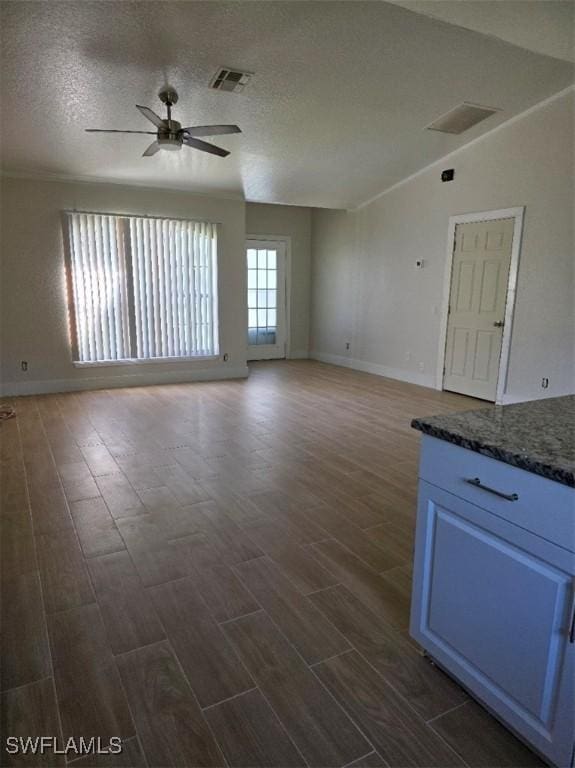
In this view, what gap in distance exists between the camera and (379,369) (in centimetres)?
747

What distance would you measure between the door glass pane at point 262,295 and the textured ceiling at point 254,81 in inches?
101

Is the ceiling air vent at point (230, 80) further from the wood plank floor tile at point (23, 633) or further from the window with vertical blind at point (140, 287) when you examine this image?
the wood plank floor tile at point (23, 633)

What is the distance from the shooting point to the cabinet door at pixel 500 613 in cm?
119

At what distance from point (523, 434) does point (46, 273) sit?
228 inches

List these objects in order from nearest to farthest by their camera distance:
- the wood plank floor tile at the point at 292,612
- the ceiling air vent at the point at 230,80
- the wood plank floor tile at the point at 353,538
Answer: the wood plank floor tile at the point at 292,612, the wood plank floor tile at the point at 353,538, the ceiling air vent at the point at 230,80

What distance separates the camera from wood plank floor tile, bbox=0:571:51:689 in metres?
1.62

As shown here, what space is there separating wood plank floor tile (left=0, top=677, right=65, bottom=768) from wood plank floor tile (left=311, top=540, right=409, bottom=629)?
122 centimetres

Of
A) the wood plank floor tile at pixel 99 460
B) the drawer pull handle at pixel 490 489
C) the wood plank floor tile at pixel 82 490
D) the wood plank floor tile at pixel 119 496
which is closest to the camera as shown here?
the drawer pull handle at pixel 490 489

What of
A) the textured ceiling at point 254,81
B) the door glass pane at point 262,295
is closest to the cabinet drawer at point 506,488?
the textured ceiling at point 254,81

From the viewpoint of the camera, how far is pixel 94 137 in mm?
4523

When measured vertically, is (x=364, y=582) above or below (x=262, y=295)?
below

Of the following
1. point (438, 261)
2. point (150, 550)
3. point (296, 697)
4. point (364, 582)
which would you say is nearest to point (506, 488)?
point (296, 697)

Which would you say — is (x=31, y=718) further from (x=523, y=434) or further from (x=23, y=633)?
(x=523, y=434)

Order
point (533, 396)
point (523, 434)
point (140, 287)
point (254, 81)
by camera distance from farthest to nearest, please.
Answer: point (140, 287)
point (533, 396)
point (254, 81)
point (523, 434)
